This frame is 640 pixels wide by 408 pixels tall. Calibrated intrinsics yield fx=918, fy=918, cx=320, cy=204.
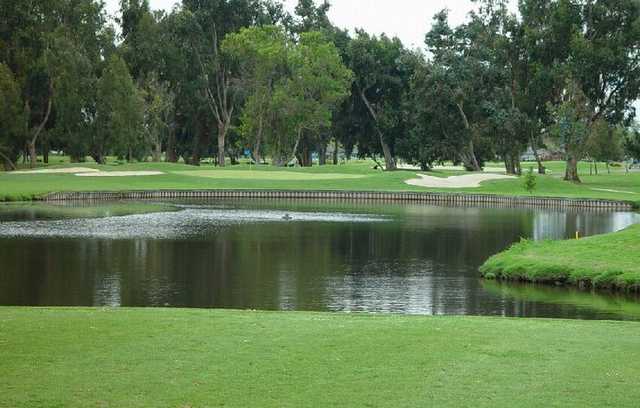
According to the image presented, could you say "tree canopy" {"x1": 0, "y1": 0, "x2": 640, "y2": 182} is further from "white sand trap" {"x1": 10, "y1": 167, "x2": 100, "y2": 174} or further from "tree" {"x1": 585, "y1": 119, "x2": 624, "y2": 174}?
"white sand trap" {"x1": 10, "y1": 167, "x2": 100, "y2": 174}

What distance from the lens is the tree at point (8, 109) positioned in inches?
3364

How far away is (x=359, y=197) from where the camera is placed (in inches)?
2958

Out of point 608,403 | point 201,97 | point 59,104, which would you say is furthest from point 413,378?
point 201,97

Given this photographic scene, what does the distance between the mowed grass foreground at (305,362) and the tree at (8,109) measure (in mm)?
73066

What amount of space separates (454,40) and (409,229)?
2207 inches

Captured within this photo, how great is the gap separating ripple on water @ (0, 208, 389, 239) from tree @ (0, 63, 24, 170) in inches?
1290

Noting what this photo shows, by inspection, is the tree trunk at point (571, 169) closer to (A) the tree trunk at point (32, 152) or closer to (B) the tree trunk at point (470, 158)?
(B) the tree trunk at point (470, 158)

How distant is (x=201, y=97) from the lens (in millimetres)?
108938

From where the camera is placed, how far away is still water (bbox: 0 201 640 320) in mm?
25734

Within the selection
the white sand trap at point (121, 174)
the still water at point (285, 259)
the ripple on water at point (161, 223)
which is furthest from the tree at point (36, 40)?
the ripple on water at point (161, 223)

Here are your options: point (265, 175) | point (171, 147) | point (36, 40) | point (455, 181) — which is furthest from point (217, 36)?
point (455, 181)

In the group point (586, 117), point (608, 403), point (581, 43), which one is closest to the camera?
point (608, 403)

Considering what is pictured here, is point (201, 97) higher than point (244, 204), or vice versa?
point (201, 97)

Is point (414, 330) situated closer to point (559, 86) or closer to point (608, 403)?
point (608, 403)
